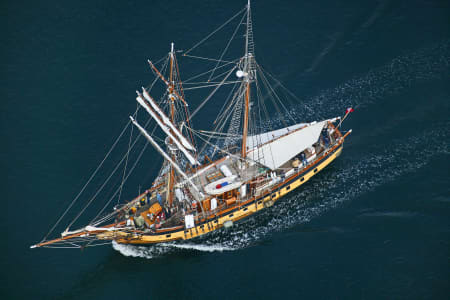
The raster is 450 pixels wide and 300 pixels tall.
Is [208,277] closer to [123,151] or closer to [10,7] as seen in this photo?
[123,151]

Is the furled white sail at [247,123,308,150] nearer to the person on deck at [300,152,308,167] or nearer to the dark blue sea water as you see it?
the person on deck at [300,152,308,167]

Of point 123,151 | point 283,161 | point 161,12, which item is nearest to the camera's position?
point 283,161

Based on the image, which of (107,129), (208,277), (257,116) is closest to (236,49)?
(257,116)

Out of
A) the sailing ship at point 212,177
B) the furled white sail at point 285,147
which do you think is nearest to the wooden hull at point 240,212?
the sailing ship at point 212,177

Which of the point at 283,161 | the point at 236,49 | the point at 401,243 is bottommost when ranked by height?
the point at 401,243

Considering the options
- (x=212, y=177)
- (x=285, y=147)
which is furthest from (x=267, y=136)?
(x=212, y=177)

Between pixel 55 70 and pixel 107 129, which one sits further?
pixel 55 70

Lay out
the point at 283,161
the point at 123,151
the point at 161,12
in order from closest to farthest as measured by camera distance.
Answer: the point at 283,161 → the point at 123,151 → the point at 161,12
